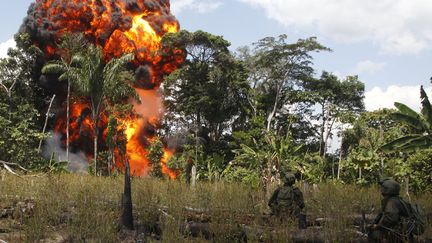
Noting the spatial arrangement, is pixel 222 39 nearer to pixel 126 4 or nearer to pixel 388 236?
pixel 126 4

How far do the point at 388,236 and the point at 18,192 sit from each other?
7.09 meters

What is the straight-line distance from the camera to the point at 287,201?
822 centimetres

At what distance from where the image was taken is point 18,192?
9164 millimetres

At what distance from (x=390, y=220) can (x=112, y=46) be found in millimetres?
34548

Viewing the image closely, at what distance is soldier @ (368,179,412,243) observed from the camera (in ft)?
20.5

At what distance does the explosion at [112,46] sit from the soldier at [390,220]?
27.2 meters

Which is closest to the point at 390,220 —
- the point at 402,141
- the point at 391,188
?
the point at 391,188

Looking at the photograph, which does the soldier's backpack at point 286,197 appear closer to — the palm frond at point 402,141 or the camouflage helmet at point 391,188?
the camouflage helmet at point 391,188

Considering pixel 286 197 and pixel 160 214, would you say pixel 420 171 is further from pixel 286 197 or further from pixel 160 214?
pixel 160 214

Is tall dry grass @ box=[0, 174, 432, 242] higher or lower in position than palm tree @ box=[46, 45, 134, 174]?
lower

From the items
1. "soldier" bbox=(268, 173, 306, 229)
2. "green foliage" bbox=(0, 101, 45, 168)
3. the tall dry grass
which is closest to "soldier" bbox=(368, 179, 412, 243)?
the tall dry grass

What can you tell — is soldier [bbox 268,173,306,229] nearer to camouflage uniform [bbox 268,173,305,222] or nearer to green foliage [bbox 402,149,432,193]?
camouflage uniform [bbox 268,173,305,222]

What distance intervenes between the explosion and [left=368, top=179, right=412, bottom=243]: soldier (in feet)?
89.2

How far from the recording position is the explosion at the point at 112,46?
115 feet
